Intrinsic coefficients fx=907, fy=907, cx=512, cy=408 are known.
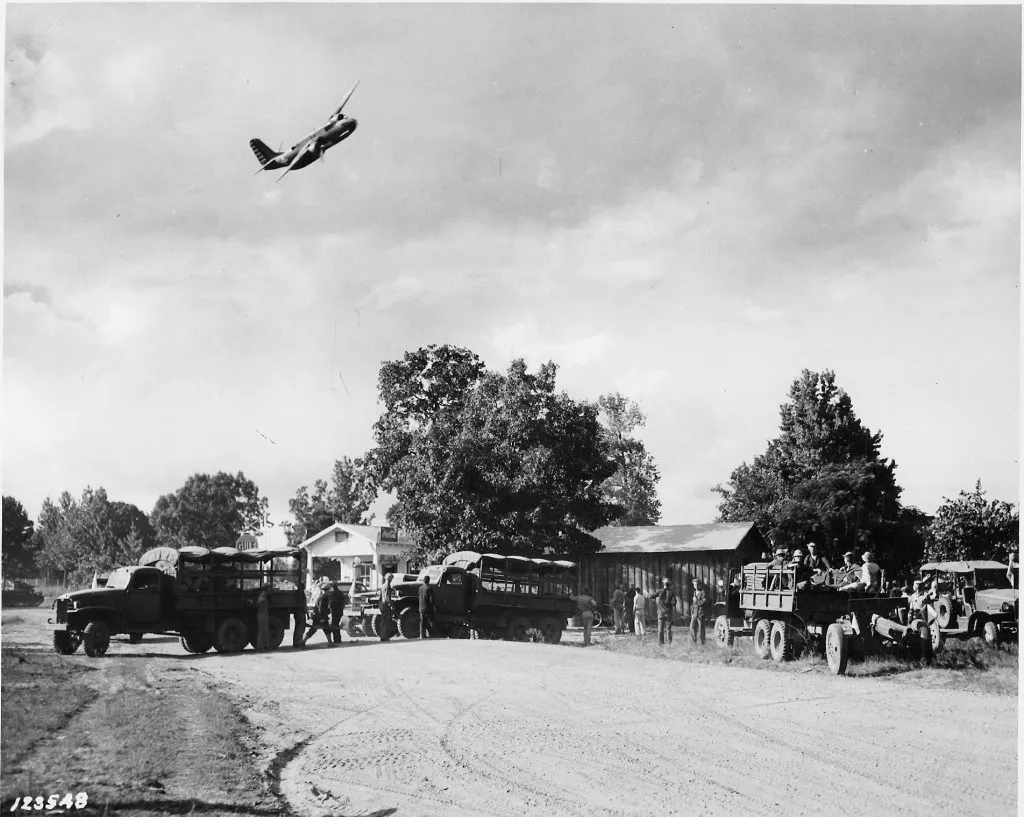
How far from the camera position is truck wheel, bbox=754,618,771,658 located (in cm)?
2005

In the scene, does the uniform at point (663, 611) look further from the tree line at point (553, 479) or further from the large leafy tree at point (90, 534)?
the large leafy tree at point (90, 534)

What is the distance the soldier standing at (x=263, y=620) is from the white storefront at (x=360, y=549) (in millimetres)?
23645

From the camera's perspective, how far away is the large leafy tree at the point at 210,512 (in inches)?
2606

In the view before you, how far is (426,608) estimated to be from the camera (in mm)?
24484

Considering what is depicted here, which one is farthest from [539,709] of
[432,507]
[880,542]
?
[880,542]

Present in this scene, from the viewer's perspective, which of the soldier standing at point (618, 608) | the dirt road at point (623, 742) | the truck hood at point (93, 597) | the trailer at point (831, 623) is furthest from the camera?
the soldier standing at point (618, 608)

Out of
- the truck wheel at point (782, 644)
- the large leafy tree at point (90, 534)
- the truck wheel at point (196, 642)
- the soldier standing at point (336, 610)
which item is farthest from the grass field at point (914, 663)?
the large leafy tree at point (90, 534)

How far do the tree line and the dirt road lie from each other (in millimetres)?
15104

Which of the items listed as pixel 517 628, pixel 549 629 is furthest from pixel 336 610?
pixel 549 629

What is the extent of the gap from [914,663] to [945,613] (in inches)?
105

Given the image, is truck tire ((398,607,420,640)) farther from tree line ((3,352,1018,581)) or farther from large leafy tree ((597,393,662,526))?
large leafy tree ((597,393,662,526))

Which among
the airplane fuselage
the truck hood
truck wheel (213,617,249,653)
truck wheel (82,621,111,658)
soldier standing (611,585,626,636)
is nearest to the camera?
the airplane fuselage

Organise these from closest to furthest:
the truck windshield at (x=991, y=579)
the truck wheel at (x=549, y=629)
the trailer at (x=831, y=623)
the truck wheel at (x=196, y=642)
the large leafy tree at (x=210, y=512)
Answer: the trailer at (x=831, y=623), the truck wheel at (x=196, y=642), the truck windshield at (x=991, y=579), the truck wheel at (x=549, y=629), the large leafy tree at (x=210, y=512)

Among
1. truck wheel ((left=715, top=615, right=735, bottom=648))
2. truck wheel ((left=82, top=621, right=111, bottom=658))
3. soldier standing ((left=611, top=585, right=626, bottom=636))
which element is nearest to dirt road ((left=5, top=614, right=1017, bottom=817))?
truck wheel ((left=82, top=621, right=111, bottom=658))
